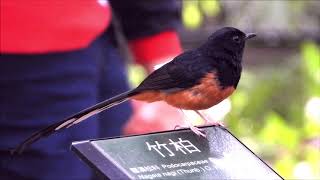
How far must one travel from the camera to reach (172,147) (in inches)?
44.4

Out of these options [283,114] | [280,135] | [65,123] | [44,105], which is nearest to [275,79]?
[283,114]

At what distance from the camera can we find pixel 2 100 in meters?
1.81

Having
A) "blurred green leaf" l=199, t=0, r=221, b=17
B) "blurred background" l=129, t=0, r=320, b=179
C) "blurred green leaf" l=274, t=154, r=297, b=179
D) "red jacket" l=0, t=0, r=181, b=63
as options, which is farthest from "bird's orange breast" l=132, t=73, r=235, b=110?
"blurred green leaf" l=199, t=0, r=221, b=17

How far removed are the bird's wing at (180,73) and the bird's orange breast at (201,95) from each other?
0.01m

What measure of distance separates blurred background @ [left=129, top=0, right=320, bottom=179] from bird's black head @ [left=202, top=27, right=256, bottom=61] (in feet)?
3.78

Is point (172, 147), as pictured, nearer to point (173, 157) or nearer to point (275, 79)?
point (173, 157)

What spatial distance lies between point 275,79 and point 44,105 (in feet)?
9.03

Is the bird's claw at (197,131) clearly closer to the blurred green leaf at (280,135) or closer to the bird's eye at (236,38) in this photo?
the bird's eye at (236,38)

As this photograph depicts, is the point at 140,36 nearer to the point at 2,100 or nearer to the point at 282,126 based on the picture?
the point at 2,100

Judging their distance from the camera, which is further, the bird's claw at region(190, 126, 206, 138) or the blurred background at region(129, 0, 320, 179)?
the blurred background at region(129, 0, 320, 179)

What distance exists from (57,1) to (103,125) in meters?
0.43

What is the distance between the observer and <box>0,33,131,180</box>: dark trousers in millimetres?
1809

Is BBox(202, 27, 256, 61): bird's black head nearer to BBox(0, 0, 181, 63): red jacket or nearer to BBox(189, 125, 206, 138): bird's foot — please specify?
BBox(189, 125, 206, 138): bird's foot

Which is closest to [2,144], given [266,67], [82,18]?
[82,18]
